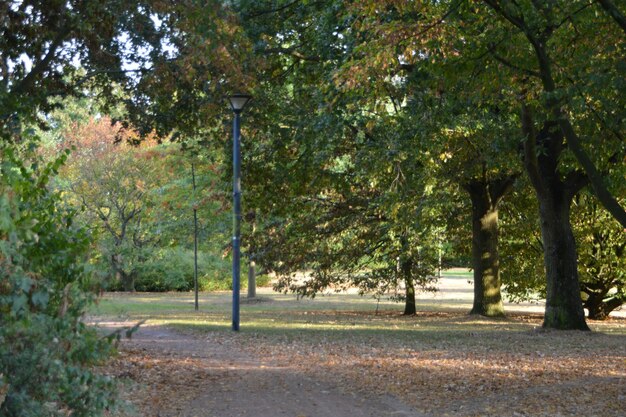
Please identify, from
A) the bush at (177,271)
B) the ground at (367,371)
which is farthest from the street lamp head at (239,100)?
the bush at (177,271)

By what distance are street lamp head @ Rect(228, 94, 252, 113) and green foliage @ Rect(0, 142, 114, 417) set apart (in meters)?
11.5

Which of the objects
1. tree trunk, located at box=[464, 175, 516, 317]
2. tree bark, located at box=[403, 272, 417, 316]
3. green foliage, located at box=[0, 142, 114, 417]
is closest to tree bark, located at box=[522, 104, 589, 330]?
tree trunk, located at box=[464, 175, 516, 317]

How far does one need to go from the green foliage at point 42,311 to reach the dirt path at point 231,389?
5.85ft

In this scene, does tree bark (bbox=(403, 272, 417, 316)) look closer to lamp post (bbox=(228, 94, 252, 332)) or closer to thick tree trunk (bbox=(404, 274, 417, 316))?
thick tree trunk (bbox=(404, 274, 417, 316))

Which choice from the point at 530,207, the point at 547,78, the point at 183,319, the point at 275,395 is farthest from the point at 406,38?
the point at 530,207

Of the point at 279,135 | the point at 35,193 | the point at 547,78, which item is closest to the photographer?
the point at 35,193

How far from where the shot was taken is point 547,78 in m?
10.9

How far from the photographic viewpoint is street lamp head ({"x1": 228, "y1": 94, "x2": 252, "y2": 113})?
16.8 metres

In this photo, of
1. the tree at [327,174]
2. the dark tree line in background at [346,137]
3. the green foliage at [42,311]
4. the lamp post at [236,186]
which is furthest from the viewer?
the tree at [327,174]

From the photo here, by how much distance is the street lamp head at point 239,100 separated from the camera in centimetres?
1683

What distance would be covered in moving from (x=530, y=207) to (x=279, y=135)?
933cm

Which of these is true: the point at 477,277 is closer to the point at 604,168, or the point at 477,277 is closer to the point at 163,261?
the point at 604,168

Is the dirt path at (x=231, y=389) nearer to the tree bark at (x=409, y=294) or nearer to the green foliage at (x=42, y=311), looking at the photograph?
the green foliage at (x=42, y=311)

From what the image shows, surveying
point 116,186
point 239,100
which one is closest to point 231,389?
point 239,100
